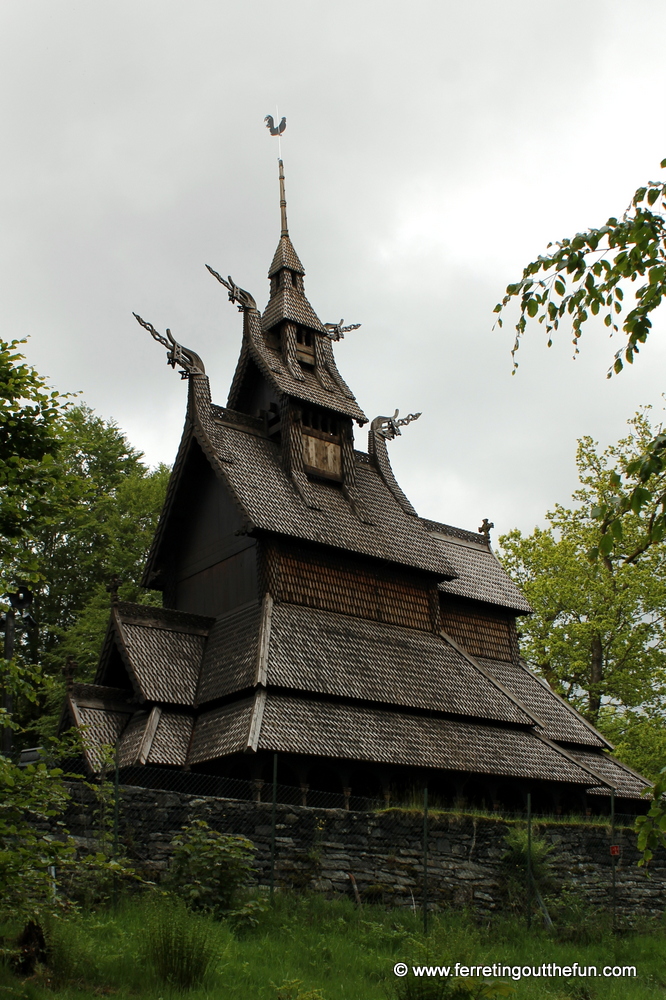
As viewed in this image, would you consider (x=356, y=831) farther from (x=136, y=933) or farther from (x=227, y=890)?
(x=136, y=933)

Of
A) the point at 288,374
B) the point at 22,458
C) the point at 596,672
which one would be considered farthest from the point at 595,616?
the point at 22,458

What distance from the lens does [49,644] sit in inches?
1479

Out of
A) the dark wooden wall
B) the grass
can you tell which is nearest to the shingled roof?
the dark wooden wall

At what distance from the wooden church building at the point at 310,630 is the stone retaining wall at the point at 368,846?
2833 millimetres

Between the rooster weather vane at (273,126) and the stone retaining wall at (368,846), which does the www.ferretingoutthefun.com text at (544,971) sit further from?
the rooster weather vane at (273,126)

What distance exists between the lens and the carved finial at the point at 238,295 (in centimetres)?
2786

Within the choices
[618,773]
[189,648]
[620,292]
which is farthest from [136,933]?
[618,773]

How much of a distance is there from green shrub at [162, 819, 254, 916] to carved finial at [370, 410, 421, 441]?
17653mm

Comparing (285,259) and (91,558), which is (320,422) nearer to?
(285,259)

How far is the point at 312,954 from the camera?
41.8 feet

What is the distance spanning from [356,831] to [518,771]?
7.25m

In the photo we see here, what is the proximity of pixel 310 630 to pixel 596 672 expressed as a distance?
53.9ft

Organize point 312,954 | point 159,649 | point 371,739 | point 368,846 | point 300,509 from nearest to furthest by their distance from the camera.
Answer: point 312,954 → point 368,846 → point 371,739 → point 159,649 → point 300,509

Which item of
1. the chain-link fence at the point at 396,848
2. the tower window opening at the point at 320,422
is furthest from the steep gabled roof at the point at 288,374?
the chain-link fence at the point at 396,848
